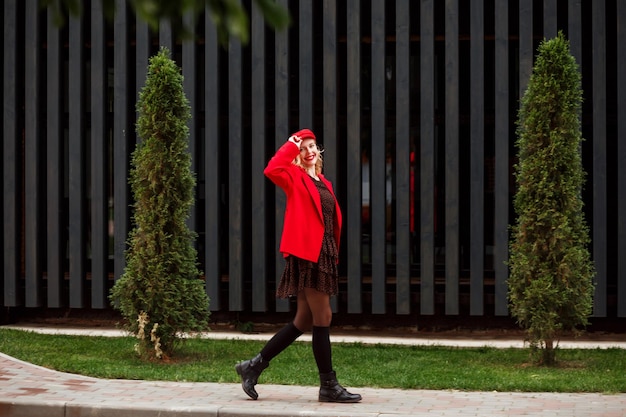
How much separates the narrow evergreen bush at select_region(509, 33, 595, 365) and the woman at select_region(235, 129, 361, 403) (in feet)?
8.81

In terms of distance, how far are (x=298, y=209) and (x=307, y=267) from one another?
42 centimetres

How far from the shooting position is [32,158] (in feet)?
42.9

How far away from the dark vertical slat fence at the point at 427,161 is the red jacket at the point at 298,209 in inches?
175

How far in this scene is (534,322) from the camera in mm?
9953

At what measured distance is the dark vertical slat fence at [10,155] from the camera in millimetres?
13070

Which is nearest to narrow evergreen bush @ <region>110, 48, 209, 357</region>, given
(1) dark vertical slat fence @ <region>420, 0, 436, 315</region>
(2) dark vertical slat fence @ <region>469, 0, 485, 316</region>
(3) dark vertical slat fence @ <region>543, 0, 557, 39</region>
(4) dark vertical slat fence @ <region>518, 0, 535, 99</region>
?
(1) dark vertical slat fence @ <region>420, 0, 436, 315</region>

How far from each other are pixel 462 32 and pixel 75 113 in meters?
4.63

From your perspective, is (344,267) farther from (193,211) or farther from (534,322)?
(534,322)

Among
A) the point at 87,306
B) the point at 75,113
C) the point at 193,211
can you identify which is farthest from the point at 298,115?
the point at 87,306

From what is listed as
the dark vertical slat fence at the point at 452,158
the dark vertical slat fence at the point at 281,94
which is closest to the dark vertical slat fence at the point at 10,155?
the dark vertical slat fence at the point at 281,94

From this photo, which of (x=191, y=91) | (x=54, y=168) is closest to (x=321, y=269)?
(x=191, y=91)

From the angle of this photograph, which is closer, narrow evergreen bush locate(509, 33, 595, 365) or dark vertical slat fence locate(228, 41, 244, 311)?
narrow evergreen bush locate(509, 33, 595, 365)

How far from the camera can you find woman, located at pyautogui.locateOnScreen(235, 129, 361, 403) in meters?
7.85

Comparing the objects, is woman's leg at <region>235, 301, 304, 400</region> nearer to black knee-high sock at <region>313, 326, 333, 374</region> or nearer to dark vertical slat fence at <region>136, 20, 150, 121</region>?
black knee-high sock at <region>313, 326, 333, 374</region>
